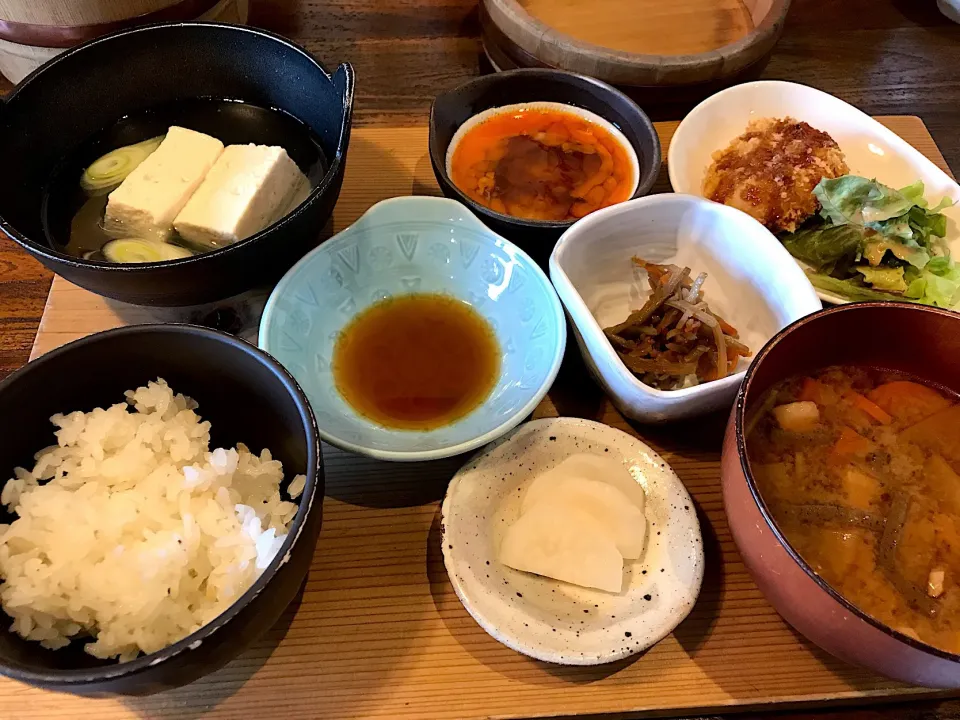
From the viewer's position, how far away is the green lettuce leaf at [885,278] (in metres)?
1.59

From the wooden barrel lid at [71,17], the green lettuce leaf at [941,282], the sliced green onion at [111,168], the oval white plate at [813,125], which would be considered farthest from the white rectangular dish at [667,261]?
the wooden barrel lid at [71,17]

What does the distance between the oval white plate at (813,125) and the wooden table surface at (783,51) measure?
0.65 feet

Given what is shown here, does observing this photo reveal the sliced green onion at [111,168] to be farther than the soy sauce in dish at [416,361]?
Yes

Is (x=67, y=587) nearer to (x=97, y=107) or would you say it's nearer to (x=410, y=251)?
(x=410, y=251)

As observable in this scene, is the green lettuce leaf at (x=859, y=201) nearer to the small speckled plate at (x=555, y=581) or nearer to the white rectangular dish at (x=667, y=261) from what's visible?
the white rectangular dish at (x=667, y=261)

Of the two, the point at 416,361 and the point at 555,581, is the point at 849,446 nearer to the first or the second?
the point at 555,581

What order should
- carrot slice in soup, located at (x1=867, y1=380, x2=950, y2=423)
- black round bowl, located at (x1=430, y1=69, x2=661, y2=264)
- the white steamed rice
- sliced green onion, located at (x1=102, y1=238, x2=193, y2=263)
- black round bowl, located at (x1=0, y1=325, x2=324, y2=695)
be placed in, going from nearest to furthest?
black round bowl, located at (x1=0, y1=325, x2=324, y2=695)
the white steamed rice
carrot slice in soup, located at (x1=867, y1=380, x2=950, y2=423)
sliced green onion, located at (x1=102, y1=238, x2=193, y2=263)
black round bowl, located at (x1=430, y1=69, x2=661, y2=264)

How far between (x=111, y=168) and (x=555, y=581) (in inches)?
50.6

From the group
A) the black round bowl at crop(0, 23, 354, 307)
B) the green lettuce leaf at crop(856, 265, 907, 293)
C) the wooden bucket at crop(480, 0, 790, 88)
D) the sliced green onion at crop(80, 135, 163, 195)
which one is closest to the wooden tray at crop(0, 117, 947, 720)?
the black round bowl at crop(0, 23, 354, 307)

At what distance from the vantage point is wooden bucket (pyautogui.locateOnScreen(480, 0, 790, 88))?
192 cm

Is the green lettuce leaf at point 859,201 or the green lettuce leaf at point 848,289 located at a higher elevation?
the green lettuce leaf at point 859,201

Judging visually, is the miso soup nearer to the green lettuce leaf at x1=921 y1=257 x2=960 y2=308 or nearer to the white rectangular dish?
the white rectangular dish

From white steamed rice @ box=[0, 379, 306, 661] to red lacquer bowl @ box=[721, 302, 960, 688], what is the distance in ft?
2.15

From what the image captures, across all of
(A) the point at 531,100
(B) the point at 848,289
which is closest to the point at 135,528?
(A) the point at 531,100
